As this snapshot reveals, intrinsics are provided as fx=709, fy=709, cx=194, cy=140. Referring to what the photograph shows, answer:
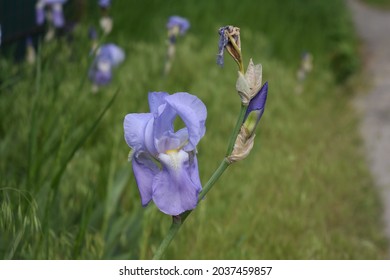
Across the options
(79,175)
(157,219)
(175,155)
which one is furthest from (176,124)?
(175,155)

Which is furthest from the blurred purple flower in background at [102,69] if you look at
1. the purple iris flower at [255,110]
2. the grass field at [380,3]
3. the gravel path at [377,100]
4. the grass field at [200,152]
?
the grass field at [380,3]

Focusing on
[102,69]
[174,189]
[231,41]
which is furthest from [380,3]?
[174,189]

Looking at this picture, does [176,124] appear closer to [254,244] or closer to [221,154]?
[221,154]

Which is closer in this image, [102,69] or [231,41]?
[231,41]

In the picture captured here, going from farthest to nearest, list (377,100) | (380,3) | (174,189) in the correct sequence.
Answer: (380,3) < (377,100) < (174,189)

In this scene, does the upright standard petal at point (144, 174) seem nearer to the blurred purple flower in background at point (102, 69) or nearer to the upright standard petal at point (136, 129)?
the upright standard petal at point (136, 129)

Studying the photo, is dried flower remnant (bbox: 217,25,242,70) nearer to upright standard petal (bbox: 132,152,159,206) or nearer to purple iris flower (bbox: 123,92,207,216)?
purple iris flower (bbox: 123,92,207,216)

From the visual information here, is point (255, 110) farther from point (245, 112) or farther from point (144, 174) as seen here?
point (144, 174)
